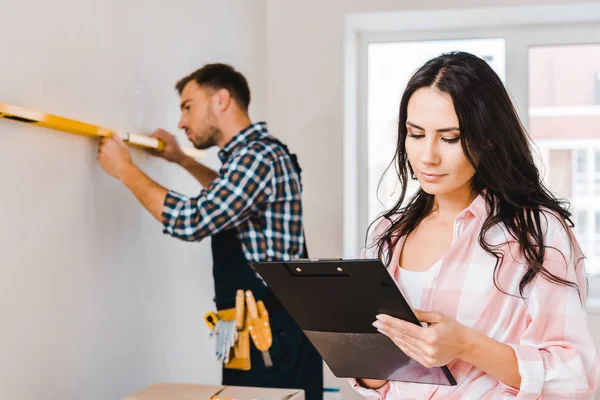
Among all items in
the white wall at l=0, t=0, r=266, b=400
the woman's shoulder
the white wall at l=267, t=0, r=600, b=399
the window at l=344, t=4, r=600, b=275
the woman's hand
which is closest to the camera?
the woman's hand

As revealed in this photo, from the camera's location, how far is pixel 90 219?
168 cm

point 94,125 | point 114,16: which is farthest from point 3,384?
point 114,16

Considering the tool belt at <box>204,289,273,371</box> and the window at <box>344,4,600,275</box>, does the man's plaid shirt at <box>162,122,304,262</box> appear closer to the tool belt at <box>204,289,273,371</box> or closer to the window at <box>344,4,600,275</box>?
the tool belt at <box>204,289,273,371</box>

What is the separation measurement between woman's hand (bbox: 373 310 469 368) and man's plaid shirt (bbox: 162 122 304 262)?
0.82 meters

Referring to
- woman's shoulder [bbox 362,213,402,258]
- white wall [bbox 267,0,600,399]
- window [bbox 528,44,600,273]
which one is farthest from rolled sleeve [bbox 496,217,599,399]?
window [bbox 528,44,600,273]

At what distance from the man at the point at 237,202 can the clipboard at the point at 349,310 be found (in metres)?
0.67

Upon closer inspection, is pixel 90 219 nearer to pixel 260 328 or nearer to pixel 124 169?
pixel 124 169

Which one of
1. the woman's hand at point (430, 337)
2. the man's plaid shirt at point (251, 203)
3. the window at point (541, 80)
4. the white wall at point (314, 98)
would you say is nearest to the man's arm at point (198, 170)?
the man's plaid shirt at point (251, 203)

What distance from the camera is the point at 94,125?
5.43 ft

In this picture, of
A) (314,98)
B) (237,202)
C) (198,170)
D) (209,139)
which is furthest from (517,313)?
(314,98)

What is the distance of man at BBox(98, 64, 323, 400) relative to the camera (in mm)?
1762

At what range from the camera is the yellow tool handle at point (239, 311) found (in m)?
1.90

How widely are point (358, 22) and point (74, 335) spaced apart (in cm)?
175

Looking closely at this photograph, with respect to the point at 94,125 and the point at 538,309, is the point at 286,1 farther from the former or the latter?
the point at 538,309
